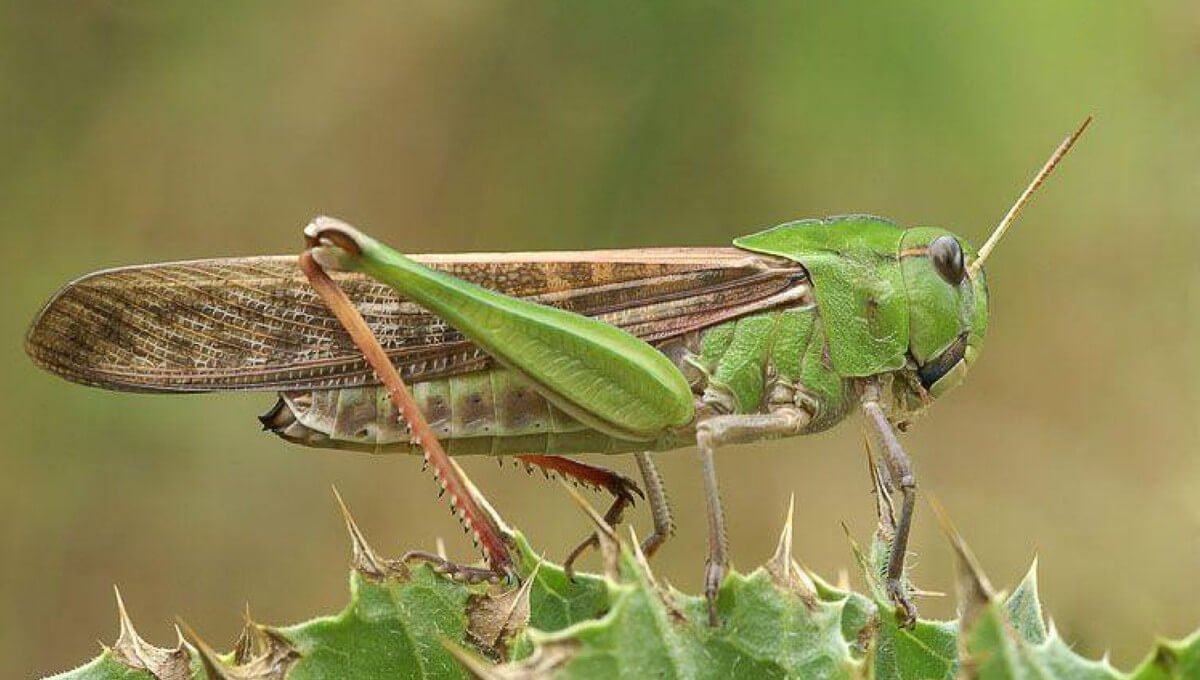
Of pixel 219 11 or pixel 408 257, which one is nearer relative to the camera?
pixel 408 257

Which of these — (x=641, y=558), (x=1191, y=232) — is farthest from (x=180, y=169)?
(x=641, y=558)

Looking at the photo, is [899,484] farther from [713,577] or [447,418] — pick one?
[447,418]

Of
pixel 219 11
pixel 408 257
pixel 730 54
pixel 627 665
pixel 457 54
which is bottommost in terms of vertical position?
pixel 627 665

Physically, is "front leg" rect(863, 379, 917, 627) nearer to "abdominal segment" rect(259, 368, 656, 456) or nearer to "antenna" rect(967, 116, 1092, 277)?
"antenna" rect(967, 116, 1092, 277)

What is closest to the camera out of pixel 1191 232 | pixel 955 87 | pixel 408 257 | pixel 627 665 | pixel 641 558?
pixel 627 665

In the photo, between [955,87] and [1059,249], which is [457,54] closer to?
[955,87]

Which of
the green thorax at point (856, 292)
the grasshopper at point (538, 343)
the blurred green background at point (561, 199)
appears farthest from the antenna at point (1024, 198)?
the blurred green background at point (561, 199)

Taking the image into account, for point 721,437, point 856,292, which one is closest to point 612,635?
point 721,437
